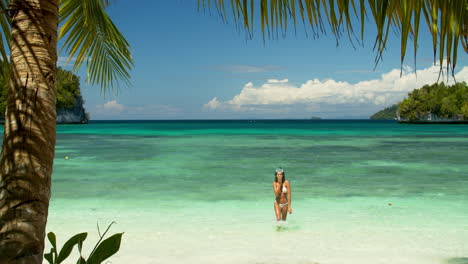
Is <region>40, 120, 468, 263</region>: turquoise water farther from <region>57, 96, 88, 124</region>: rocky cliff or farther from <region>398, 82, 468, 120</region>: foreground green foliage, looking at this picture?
<region>57, 96, 88, 124</region>: rocky cliff

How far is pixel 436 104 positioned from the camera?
327 feet

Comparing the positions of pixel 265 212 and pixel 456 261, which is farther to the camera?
pixel 265 212

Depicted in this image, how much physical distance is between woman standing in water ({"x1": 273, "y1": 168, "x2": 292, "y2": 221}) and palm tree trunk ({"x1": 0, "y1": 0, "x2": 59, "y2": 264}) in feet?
16.2

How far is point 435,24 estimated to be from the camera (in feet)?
6.09

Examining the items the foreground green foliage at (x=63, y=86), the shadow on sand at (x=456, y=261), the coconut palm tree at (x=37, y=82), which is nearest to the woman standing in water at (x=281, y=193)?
the shadow on sand at (x=456, y=261)

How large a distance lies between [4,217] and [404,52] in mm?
1710

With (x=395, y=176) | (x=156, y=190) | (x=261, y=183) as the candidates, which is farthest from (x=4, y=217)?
(x=395, y=176)

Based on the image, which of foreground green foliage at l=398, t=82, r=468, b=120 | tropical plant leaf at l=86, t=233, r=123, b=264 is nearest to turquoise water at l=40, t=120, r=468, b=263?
tropical plant leaf at l=86, t=233, r=123, b=264

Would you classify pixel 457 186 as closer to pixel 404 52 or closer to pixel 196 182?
pixel 196 182

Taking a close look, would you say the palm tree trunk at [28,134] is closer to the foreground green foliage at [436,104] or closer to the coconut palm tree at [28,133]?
the coconut palm tree at [28,133]

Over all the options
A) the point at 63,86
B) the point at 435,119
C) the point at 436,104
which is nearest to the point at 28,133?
the point at 63,86

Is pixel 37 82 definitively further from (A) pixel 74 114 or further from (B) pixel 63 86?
(A) pixel 74 114

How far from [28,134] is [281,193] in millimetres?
5319

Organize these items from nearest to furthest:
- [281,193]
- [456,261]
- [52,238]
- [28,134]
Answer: [28,134]
[52,238]
[456,261]
[281,193]
